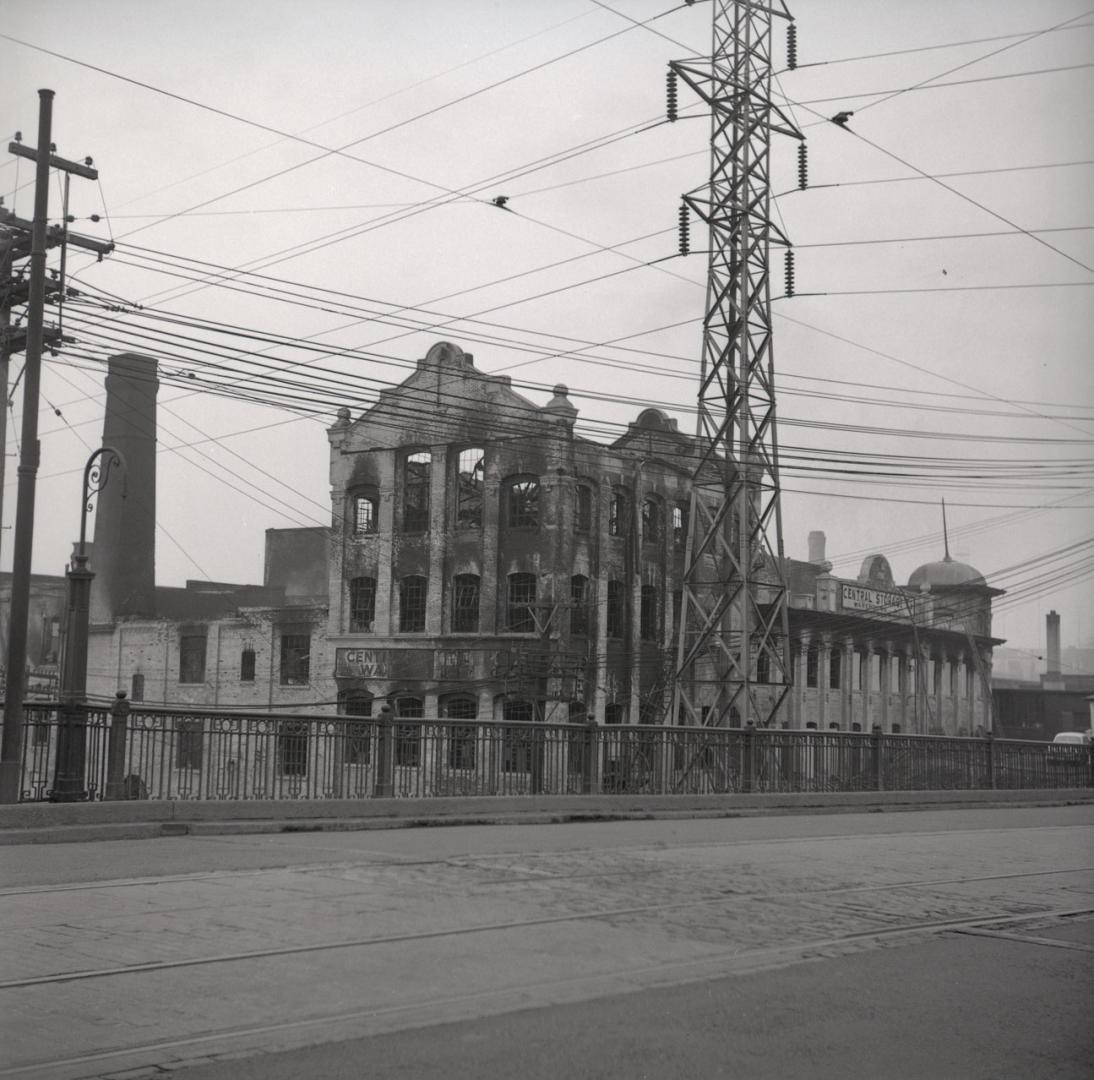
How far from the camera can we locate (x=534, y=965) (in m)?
7.49

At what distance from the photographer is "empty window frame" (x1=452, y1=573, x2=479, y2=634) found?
4231 cm

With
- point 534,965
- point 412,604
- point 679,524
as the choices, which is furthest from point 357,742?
point 679,524

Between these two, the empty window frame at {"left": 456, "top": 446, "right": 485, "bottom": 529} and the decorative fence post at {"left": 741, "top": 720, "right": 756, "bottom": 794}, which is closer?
the decorative fence post at {"left": 741, "top": 720, "right": 756, "bottom": 794}

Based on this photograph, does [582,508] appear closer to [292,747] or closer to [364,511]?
[364,511]

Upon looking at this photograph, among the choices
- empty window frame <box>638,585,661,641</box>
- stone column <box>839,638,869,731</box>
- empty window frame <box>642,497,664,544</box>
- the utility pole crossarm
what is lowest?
stone column <box>839,638,869,731</box>

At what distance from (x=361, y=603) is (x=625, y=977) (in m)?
37.8

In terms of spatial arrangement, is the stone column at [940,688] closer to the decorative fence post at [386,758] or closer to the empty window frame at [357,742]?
the decorative fence post at [386,758]

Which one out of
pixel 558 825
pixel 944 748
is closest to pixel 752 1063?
pixel 558 825

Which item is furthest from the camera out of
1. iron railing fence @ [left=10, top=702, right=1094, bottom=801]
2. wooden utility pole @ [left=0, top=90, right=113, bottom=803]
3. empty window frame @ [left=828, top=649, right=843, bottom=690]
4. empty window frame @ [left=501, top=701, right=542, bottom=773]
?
empty window frame @ [left=828, top=649, right=843, bottom=690]

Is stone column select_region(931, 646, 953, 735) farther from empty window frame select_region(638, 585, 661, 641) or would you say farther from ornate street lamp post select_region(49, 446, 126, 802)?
ornate street lamp post select_region(49, 446, 126, 802)

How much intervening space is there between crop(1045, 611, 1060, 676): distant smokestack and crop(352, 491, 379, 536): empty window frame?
6813cm

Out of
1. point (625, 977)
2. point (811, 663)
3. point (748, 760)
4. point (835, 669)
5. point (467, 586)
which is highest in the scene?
point (467, 586)

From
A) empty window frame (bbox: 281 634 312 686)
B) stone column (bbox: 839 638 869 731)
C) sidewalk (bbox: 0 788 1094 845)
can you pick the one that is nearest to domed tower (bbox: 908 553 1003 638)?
stone column (bbox: 839 638 869 731)

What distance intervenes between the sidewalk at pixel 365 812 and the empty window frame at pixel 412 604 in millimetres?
20357
